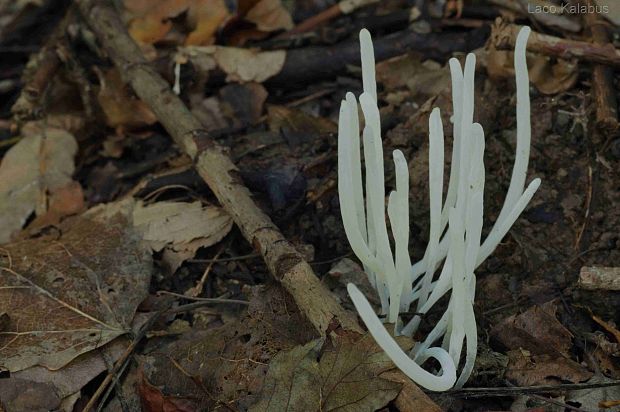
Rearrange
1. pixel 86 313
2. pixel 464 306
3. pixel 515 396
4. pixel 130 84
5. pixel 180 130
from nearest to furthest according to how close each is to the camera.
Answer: pixel 464 306
pixel 515 396
pixel 86 313
pixel 180 130
pixel 130 84

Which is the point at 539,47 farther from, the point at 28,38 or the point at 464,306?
the point at 28,38

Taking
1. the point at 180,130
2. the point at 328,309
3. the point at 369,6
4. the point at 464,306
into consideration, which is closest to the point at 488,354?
the point at 464,306

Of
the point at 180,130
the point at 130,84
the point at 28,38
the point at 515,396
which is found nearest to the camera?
the point at 515,396

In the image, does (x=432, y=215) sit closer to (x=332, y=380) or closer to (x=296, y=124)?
(x=332, y=380)

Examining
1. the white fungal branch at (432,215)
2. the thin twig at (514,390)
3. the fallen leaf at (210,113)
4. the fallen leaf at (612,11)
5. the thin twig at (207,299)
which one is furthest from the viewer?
the fallen leaf at (210,113)

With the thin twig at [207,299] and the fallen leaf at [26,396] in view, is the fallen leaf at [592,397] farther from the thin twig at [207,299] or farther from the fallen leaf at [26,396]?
the fallen leaf at [26,396]

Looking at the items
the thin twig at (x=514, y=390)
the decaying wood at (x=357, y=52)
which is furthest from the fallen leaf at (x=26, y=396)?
the decaying wood at (x=357, y=52)

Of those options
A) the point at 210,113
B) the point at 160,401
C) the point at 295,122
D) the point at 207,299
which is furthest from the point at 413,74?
the point at 160,401
